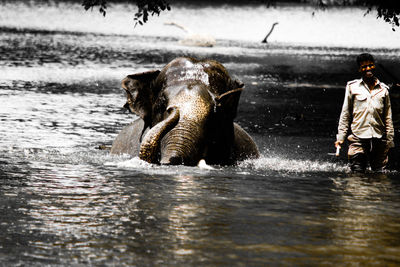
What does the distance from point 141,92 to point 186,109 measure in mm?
1470

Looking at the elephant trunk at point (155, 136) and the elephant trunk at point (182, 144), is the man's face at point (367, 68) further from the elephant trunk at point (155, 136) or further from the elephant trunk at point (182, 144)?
the elephant trunk at point (155, 136)

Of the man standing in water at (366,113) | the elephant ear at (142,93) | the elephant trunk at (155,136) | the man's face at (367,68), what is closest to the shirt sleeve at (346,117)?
the man standing in water at (366,113)

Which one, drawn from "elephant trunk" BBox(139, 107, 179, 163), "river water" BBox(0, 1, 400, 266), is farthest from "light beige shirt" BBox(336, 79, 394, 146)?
"elephant trunk" BBox(139, 107, 179, 163)

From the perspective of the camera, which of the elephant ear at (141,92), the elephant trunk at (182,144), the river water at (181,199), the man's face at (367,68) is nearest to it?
the river water at (181,199)

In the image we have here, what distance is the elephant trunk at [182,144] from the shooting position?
1191 centimetres

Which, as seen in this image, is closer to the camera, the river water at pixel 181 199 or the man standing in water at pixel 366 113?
the river water at pixel 181 199

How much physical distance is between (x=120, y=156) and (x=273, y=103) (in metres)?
12.9

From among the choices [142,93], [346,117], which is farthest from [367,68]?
[142,93]

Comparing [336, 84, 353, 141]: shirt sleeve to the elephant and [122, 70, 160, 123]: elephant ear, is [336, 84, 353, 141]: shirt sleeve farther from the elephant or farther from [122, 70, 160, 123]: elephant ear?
[122, 70, 160, 123]: elephant ear

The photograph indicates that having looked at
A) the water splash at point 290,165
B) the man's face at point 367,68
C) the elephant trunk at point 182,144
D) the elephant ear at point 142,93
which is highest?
the man's face at point 367,68

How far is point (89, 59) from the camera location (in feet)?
155

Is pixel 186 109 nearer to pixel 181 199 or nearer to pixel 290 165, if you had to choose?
pixel 181 199

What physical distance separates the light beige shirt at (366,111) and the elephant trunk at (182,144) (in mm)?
1782

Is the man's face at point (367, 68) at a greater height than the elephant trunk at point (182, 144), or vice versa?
the man's face at point (367, 68)
